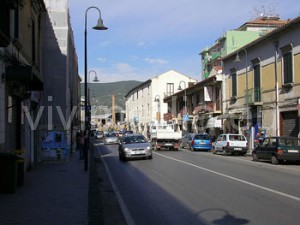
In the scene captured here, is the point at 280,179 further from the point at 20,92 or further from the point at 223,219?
the point at 20,92

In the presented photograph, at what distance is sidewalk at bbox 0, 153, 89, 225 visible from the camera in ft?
27.2

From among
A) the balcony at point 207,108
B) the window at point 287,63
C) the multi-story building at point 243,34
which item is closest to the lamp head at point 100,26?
the window at point 287,63

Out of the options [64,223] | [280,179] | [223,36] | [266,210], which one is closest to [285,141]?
[280,179]

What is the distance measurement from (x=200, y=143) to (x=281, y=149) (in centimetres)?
1604

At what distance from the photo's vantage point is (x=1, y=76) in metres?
13.5

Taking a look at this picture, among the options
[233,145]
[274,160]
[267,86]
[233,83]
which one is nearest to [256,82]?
[267,86]

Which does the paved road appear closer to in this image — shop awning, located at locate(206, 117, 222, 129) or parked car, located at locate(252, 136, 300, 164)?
parked car, located at locate(252, 136, 300, 164)

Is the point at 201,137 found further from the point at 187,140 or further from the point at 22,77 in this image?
the point at 22,77

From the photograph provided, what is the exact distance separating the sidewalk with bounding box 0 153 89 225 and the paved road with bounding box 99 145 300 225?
1070 millimetres

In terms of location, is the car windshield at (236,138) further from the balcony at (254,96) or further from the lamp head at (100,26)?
the lamp head at (100,26)

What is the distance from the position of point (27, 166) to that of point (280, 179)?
10263 mm

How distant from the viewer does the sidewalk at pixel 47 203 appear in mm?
8281

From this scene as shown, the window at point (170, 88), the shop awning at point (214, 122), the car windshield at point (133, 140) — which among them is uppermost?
the window at point (170, 88)

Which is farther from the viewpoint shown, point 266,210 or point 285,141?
point 285,141
